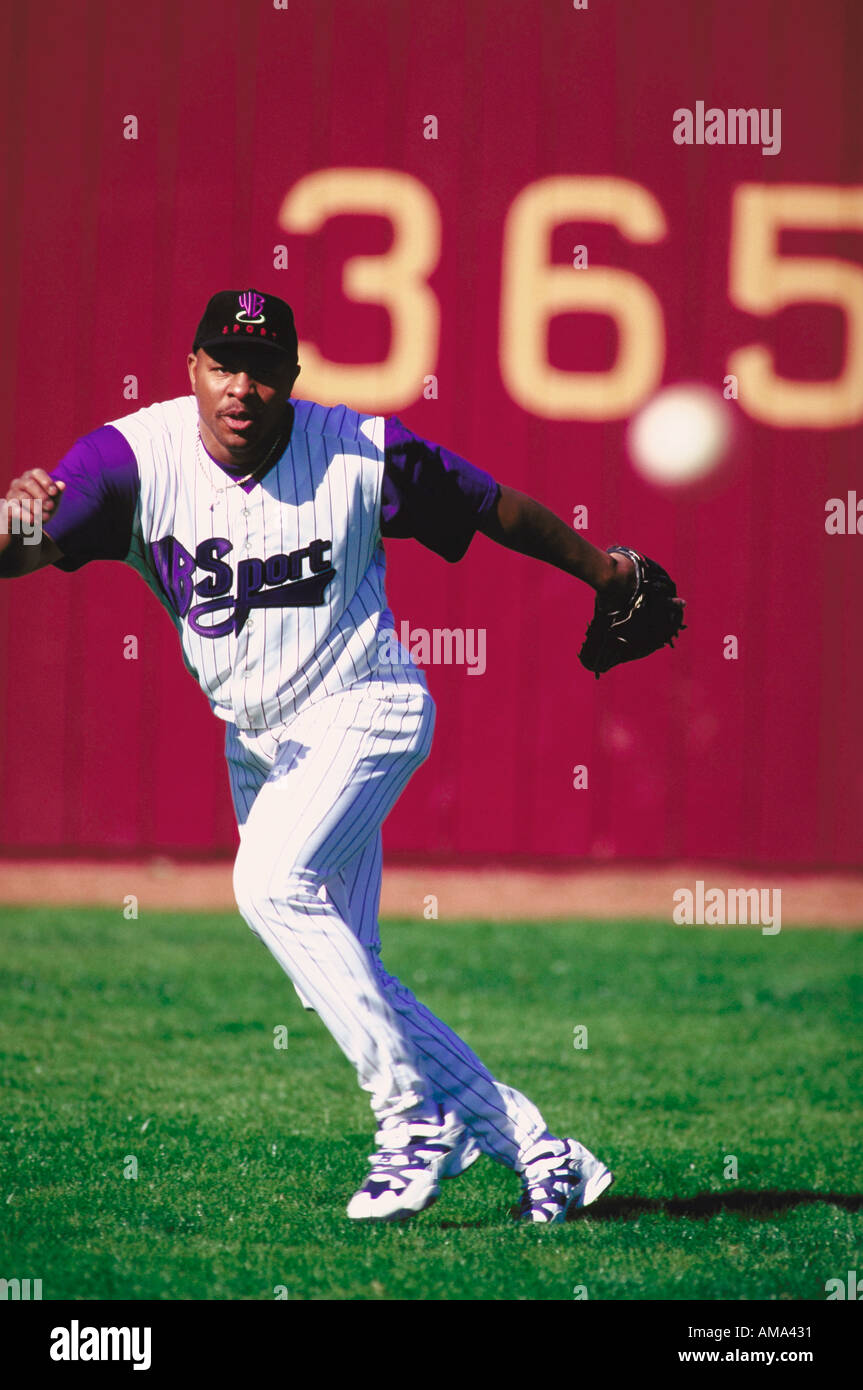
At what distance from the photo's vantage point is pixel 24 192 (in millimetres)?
8352

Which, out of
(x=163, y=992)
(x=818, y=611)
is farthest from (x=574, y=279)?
(x=163, y=992)

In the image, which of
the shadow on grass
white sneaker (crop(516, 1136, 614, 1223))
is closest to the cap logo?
white sneaker (crop(516, 1136, 614, 1223))

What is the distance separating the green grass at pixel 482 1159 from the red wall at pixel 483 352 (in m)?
0.84

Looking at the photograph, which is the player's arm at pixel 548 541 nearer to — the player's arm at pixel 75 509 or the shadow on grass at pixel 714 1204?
the player's arm at pixel 75 509

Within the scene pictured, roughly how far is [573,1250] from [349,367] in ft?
18.5

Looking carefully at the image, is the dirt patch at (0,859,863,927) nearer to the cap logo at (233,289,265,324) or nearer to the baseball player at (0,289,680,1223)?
the baseball player at (0,289,680,1223)

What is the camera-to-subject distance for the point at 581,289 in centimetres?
846

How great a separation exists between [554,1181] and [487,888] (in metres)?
4.59

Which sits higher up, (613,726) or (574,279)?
(574,279)

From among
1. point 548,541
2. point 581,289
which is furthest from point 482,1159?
point 581,289

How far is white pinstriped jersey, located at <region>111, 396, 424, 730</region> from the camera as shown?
3594 mm

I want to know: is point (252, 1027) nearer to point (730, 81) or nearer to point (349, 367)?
point (349, 367)

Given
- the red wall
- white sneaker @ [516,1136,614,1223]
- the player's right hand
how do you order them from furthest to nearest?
the red wall < white sneaker @ [516,1136,614,1223] < the player's right hand

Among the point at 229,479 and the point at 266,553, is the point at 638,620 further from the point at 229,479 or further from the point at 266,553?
the point at 229,479
